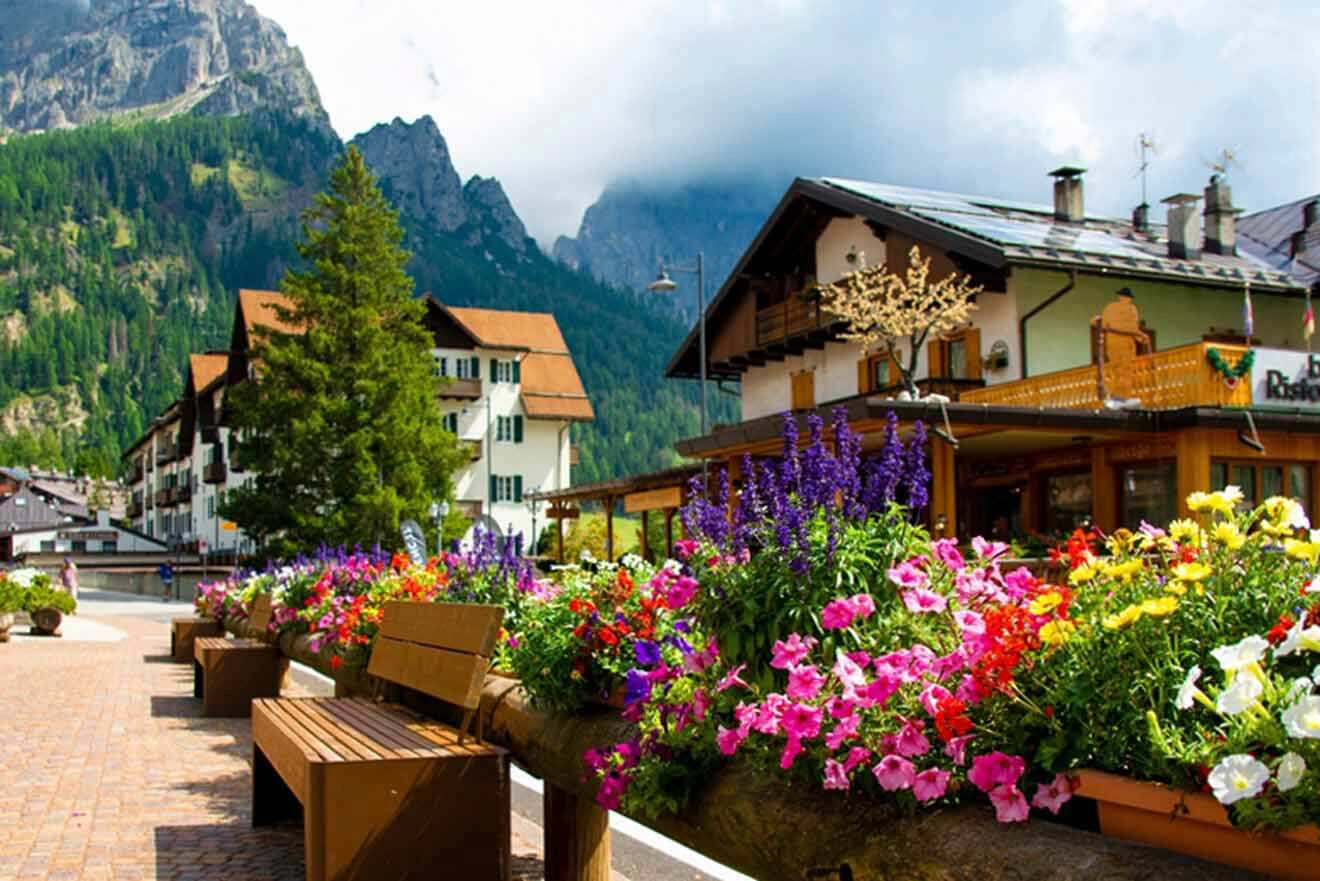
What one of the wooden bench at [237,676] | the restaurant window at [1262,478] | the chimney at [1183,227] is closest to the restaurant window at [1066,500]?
the restaurant window at [1262,478]

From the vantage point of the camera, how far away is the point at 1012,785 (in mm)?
3078

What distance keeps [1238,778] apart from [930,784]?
889 mm

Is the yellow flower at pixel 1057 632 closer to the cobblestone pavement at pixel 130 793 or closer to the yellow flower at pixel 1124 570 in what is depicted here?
the yellow flower at pixel 1124 570

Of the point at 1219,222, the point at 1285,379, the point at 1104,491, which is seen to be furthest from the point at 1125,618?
the point at 1219,222

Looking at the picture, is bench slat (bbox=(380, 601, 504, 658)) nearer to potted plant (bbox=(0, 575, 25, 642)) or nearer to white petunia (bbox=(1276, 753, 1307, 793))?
white petunia (bbox=(1276, 753, 1307, 793))

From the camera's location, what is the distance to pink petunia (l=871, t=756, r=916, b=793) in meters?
3.28

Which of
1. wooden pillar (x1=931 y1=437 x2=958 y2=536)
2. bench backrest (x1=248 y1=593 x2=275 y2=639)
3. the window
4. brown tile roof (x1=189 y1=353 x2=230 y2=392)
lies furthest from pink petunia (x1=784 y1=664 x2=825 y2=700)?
brown tile roof (x1=189 y1=353 x2=230 y2=392)

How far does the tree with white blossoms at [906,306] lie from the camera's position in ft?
85.6

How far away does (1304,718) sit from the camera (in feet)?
7.75

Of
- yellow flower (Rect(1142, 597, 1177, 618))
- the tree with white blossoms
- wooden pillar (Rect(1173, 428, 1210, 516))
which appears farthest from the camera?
the tree with white blossoms

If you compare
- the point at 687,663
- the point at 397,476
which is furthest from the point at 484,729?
the point at 397,476

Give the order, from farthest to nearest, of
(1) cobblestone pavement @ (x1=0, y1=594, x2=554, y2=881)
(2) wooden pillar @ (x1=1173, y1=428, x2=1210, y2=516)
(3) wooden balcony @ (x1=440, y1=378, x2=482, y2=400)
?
(3) wooden balcony @ (x1=440, y1=378, x2=482, y2=400) < (2) wooden pillar @ (x1=1173, y1=428, x2=1210, y2=516) < (1) cobblestone pavement @ (x1=0, y1=594, x2=554, y2=881)

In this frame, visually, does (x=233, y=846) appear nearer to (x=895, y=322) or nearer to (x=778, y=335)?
(x=895, y=322)

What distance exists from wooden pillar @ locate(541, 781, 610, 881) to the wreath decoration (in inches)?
707
